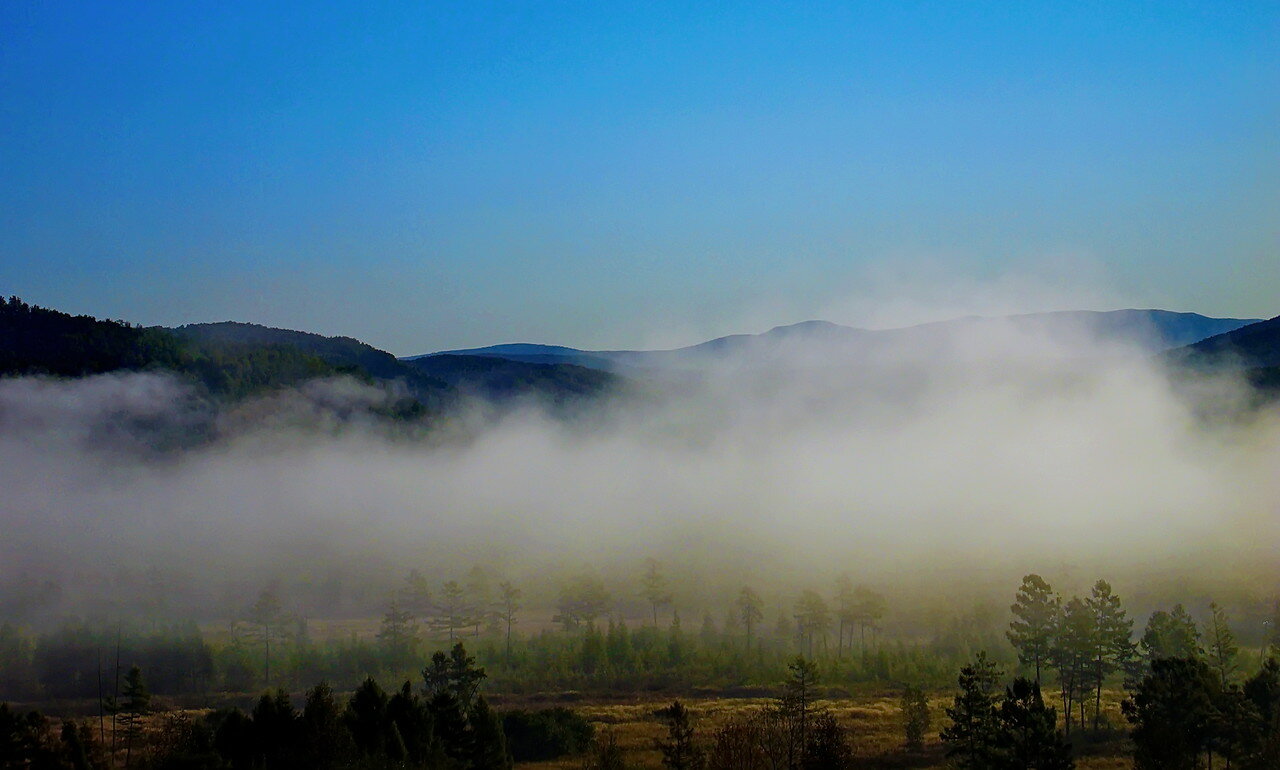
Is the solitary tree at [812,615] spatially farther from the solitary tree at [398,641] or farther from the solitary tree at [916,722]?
the solitary tree at [916,722]

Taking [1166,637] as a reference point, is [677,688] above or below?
below

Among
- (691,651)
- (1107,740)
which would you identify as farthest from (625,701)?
(1107,740)

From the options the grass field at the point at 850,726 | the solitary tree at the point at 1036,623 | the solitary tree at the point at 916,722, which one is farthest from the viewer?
the solitary tree at the point at 1036,623

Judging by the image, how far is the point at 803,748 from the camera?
258 ft

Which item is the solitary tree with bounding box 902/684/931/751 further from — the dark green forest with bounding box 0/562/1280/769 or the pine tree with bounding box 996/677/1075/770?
the pine tree with bounding box 996/677/1075/770

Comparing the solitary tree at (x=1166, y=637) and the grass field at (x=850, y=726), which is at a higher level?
the solitary tree at (x=1166, y=637)

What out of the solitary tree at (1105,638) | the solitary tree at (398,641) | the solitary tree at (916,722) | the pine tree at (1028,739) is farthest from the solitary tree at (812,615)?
the pine tree at (1028,739)

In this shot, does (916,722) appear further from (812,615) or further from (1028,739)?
(812,615)

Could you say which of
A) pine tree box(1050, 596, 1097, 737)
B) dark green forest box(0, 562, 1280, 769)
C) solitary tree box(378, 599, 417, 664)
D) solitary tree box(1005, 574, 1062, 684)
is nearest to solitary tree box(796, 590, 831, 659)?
dark green forest box(0, 562, 1280, 769)

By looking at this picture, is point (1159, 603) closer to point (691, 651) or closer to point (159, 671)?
point (691, 651)

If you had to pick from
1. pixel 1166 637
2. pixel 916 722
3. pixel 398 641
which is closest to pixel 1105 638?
pixel 1166 637

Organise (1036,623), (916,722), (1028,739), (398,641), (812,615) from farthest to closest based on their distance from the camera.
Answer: (398,641) → (812,615) → (1036,623) → (916,722) → (1028,739)

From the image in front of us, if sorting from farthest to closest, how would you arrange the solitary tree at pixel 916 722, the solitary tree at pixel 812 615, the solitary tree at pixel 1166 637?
the solitary tree at pixel 812 615
the solitary tree at pixel 1166 637
the solitary tree at pixel 916 722

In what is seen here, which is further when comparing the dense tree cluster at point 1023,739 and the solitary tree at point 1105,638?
the solitary tree at point 1105,638
